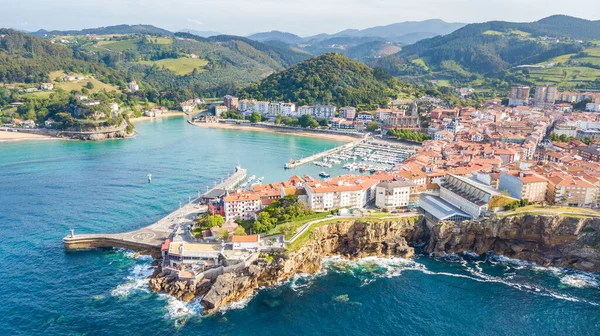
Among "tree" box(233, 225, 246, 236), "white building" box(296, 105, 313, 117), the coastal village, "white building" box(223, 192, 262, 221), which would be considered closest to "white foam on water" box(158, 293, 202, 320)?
the coastal village

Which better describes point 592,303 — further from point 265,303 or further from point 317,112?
point 317,112

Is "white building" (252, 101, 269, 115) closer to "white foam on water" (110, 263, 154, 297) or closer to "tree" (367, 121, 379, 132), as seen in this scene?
"tree" (367, 121, 379, 132)

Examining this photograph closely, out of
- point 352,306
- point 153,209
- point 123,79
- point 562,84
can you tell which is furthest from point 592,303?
point 123,79

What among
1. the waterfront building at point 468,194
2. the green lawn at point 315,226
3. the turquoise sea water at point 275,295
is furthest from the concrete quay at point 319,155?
the green lawn at point 315,226

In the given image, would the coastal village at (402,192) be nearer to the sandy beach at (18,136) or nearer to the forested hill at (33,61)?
the sandy beach at (18,136)

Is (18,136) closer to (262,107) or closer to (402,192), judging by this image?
(262,107)

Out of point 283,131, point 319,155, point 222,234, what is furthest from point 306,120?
point 222,234
